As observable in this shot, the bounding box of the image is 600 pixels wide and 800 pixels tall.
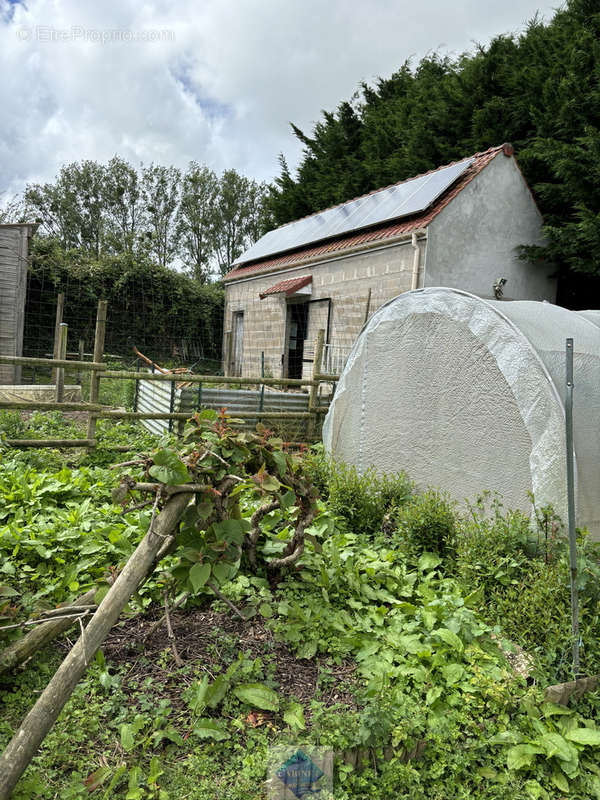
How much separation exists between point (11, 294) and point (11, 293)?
0.09 ft

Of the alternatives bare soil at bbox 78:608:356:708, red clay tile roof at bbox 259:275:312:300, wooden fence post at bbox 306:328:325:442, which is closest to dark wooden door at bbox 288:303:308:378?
red clay tile roof at bbox 259:275:312:300

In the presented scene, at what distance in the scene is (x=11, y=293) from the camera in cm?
1418

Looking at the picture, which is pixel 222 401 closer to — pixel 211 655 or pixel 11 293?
pixel 211 655

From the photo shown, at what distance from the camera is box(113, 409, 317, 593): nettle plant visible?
279cm

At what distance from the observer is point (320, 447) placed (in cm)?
740

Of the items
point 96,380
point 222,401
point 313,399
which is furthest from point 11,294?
point 313,399

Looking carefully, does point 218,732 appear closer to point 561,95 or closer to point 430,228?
point 430,228

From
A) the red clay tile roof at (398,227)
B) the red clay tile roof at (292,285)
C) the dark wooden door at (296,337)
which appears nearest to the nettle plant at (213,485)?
the red clay tile roof at (398,227)

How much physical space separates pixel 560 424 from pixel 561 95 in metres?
10.6

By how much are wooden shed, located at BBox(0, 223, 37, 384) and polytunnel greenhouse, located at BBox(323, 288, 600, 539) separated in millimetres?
11018

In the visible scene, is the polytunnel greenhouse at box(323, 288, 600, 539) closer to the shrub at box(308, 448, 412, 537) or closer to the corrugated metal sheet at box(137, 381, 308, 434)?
the shrub at box(308, 448, 412, 537)

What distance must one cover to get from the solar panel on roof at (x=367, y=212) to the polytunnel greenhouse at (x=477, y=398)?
5.18m

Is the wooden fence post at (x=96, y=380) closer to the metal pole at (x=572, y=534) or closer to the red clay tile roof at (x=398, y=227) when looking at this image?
the red clay tile roof at (x=398, y=227)

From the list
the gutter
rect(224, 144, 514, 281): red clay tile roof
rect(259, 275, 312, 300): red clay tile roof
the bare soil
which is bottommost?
the bare soil
